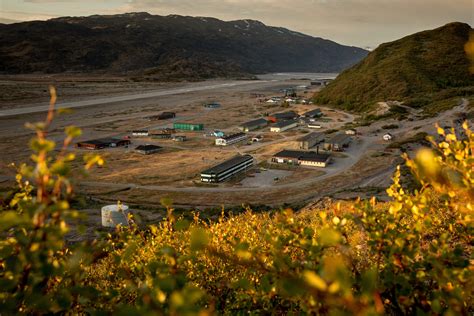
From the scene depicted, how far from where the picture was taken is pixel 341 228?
499 centimetres

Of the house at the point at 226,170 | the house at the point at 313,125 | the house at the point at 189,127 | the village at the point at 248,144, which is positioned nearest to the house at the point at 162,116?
the village at the point at 248,144

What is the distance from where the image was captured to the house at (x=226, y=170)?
190ft

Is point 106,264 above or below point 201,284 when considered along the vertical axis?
below

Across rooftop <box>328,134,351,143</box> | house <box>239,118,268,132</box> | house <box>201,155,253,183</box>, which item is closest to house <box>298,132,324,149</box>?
rooftop <box>328,134,351,143</box>

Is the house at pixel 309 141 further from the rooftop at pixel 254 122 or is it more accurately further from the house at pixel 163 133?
the house at pixel 163 133

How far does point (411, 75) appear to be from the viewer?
138 m

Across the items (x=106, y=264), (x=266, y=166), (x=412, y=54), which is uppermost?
(x=412, y=54)

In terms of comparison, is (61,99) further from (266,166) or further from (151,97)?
(266,166)

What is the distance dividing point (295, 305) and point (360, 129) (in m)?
90.6

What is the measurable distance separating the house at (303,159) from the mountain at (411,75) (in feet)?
203

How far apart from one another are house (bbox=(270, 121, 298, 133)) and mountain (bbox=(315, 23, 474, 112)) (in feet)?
110

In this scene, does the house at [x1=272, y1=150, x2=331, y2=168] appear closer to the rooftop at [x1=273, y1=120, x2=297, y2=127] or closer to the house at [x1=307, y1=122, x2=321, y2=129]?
the rooftop at [x1=273, y1=120, x2=297, y2=127]

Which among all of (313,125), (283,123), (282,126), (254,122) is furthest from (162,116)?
(313,125)

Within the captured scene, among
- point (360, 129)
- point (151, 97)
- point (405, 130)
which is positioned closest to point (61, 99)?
point (151, 97)
